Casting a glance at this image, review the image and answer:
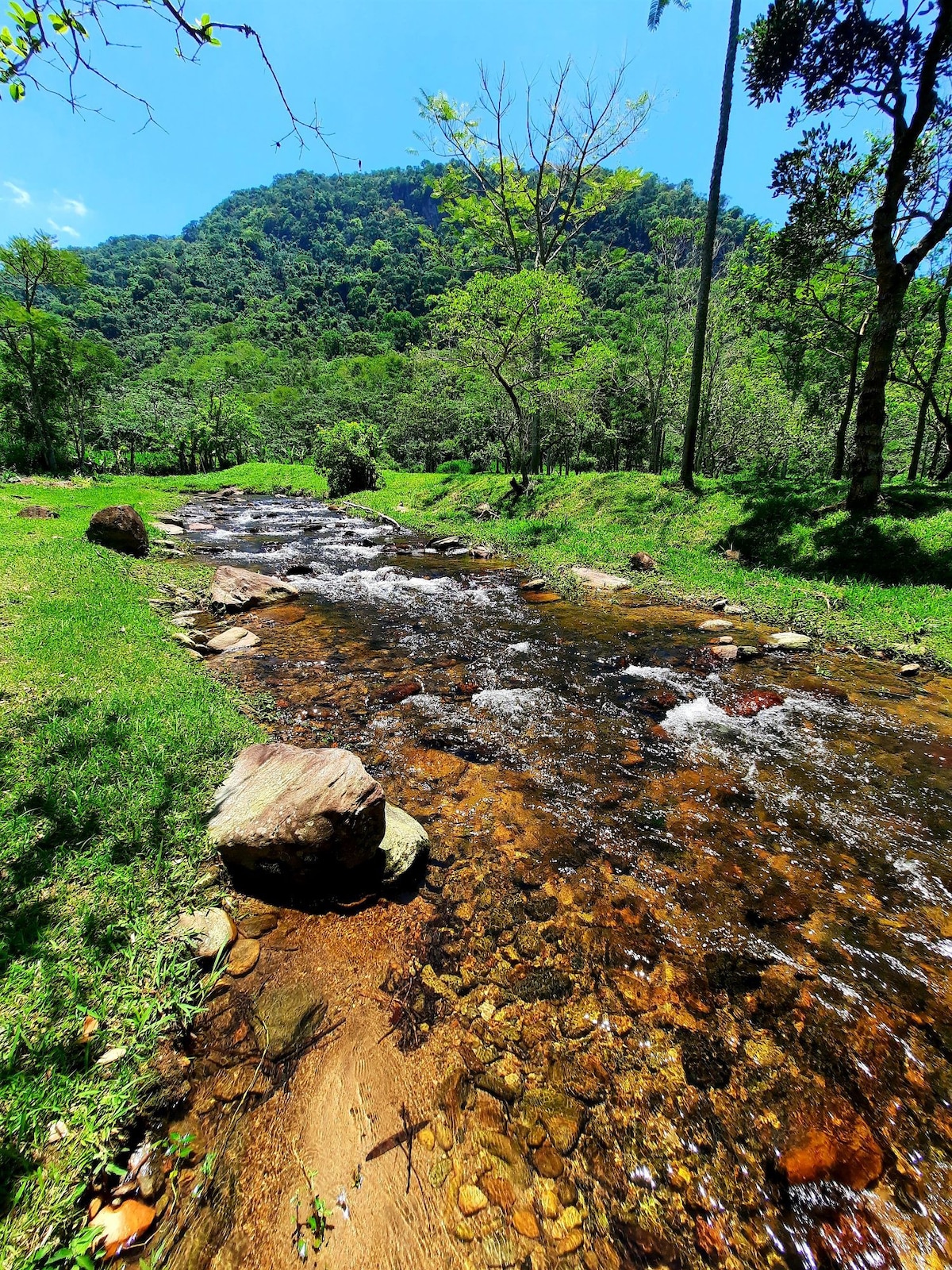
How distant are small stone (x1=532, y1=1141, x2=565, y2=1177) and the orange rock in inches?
66.7

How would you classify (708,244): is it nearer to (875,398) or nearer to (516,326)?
(516,326)

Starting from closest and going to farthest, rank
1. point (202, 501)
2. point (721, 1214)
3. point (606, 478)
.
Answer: point (721, 1214) < point (606, 478) < point (202, 501)

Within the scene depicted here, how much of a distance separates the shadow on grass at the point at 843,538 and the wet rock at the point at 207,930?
1337 cm

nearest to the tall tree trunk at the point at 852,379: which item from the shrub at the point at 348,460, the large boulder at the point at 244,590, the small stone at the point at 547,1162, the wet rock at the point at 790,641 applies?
the wet rock at the point at 790,641

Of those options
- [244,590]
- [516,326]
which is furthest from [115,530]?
[516,326]

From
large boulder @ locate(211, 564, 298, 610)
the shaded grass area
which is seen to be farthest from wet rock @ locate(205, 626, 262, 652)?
large boulder @ locate(211, 564, 298, 610)

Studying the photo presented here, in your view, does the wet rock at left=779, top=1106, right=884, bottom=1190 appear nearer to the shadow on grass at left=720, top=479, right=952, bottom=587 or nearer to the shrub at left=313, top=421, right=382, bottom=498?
the shadow on grass at left=720, top=479, right=952, bottom=587

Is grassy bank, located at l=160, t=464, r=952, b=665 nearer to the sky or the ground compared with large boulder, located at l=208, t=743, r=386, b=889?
nearer to the sky

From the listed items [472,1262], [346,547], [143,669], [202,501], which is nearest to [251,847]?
[472,1262]

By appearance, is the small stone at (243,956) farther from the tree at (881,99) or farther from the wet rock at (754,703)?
the tree at (881,99)

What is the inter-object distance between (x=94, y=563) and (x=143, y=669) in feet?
19.8

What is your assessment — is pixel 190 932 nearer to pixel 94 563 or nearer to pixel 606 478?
pixel 94 563

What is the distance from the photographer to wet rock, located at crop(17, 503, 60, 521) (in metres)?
14.4

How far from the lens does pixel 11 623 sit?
22.6 ft
